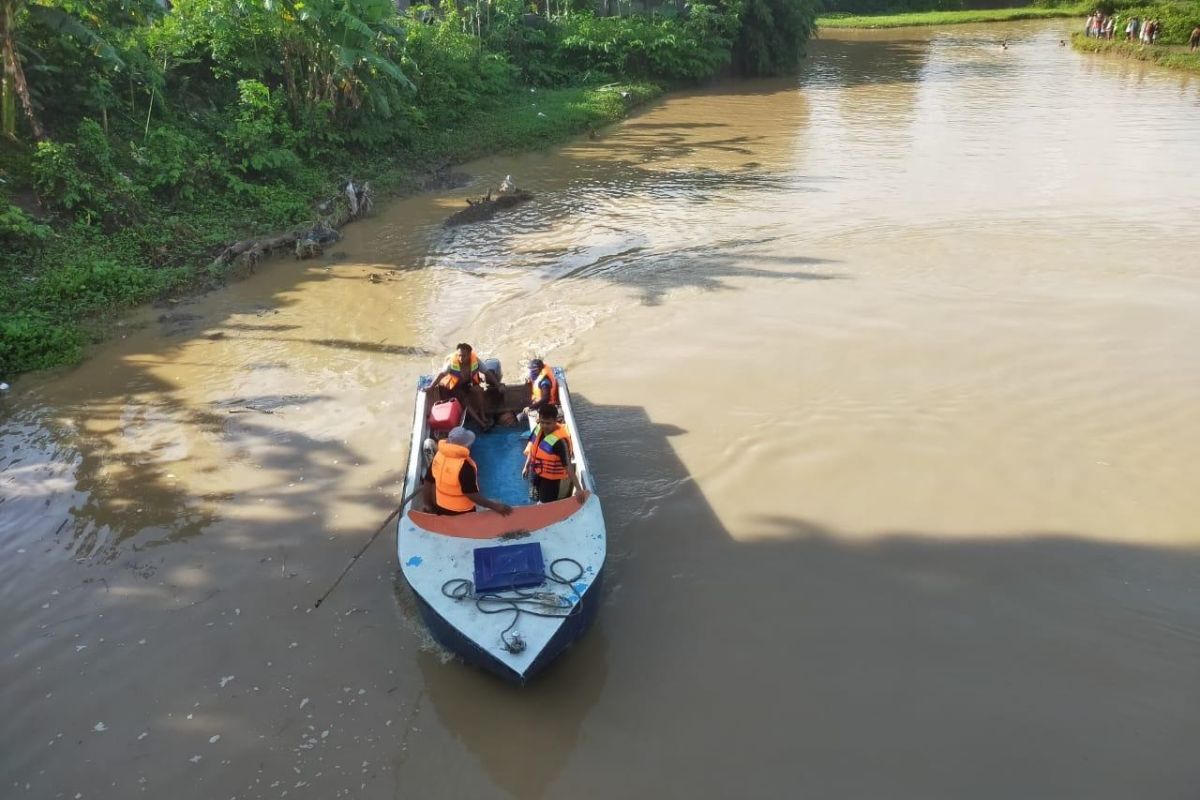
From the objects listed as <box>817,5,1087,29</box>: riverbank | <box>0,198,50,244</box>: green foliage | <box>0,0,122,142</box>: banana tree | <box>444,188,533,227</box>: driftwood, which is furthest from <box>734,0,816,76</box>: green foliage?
<box>0,198,50,244</box>: green foliage

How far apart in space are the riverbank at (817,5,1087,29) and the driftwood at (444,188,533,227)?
125ft

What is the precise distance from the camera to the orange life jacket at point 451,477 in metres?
5.65

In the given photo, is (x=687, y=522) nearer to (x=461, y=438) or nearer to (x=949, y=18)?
(x=461, y=438)

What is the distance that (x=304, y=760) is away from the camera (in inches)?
187

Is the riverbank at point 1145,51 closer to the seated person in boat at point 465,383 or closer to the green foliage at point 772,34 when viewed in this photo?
the green foliage at point 772,34

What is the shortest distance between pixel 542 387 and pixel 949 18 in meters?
50.6

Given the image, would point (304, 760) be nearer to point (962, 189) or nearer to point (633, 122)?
A: point (962, 189)

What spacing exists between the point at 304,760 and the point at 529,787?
1300 millimetres

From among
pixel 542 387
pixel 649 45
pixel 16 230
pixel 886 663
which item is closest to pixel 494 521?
pixel 542 387

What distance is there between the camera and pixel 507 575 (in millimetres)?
5082

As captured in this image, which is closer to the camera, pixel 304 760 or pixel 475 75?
pixel 304 760

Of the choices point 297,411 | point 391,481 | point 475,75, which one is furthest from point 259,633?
point 475,75

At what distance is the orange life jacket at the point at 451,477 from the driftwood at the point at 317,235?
7.45m

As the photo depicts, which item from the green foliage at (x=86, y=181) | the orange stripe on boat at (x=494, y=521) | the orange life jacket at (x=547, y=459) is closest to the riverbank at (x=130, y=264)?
the green foliage at (x=86, y=181)
